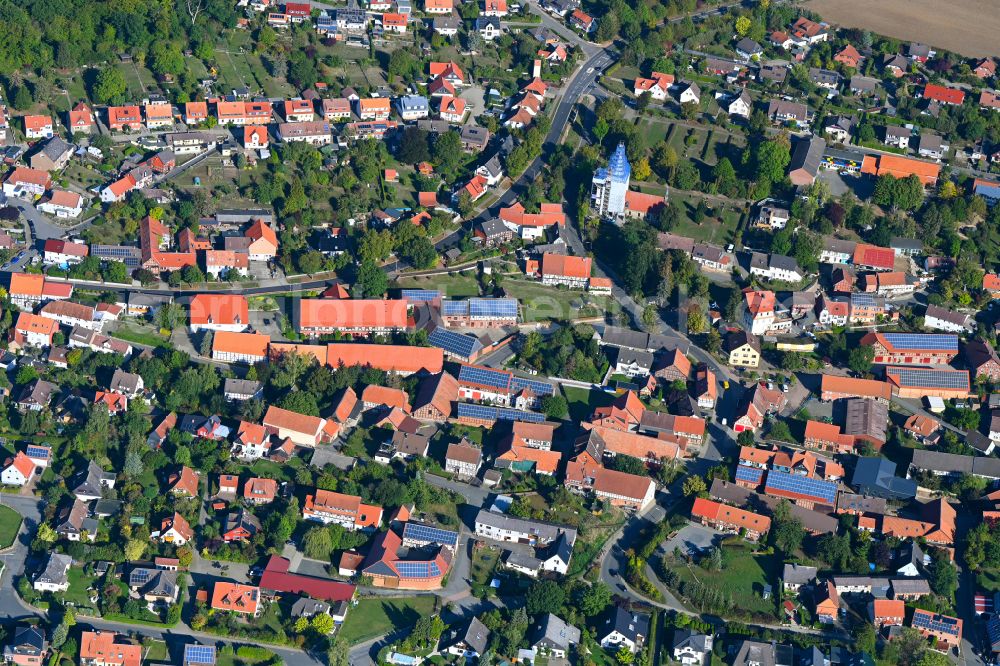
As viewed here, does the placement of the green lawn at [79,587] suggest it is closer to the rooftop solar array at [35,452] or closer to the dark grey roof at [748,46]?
the rooftop solar array at [35,452]

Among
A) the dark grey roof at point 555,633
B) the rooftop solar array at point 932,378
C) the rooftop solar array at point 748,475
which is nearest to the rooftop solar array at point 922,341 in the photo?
the rooftop solar array at point 932,378

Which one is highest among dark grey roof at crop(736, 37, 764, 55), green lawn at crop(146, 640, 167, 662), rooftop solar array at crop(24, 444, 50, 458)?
dark grey roof at crop(736, 37, 764, 55)

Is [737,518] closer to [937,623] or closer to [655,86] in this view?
[937,623]

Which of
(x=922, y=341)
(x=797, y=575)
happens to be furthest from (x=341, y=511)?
(x=922, y=341)

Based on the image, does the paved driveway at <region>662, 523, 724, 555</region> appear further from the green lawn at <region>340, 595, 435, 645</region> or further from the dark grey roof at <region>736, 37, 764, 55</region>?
the dark grey roof at <region>736, 37, 764, 55</region>

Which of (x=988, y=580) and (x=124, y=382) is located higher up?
(x=124, y=382)

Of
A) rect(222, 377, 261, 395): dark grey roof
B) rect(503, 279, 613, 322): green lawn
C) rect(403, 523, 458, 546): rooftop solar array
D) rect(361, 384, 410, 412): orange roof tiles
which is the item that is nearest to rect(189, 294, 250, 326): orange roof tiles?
rect(222, 377, 261, 395): dark grey roof
